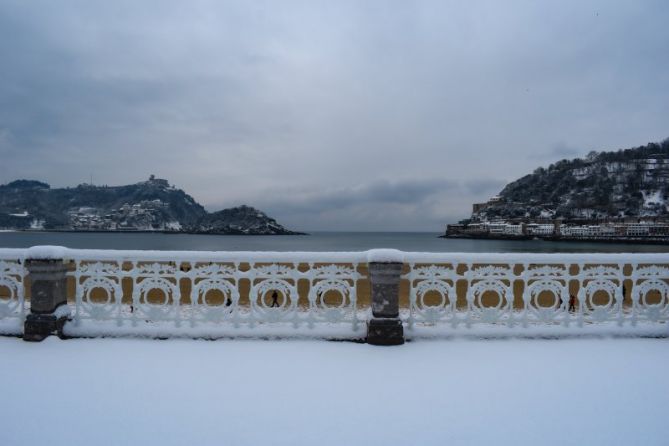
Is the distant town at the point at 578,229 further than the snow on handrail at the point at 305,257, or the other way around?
the distant town at the point at 578,229

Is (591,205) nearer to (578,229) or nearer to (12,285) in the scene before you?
(578,229)

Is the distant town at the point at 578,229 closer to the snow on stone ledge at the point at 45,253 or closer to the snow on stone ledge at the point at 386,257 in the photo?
the snow on stone ledge at the point at 386,257

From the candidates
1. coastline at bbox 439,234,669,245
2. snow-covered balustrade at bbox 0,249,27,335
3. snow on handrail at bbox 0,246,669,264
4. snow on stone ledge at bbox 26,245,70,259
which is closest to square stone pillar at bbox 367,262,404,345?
snow on handrail at bbox 0,246,669,264

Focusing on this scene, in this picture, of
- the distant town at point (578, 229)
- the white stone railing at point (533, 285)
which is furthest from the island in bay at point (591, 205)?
the white stone railing at point (533, 285)

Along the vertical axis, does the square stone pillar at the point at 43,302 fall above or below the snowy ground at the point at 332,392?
above

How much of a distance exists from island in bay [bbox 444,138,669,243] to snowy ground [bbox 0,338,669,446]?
5214 inches

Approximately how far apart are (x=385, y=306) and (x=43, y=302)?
4294mm

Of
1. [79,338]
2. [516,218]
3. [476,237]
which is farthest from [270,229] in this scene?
[79,338]

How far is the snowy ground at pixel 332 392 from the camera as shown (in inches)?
105

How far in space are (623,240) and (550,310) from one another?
5272 inches

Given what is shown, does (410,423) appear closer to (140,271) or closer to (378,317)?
(378,317)

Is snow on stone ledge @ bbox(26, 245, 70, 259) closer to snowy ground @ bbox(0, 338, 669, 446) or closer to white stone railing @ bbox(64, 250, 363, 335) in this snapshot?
white stone railing @ bbox(64, 250, 363, 335)

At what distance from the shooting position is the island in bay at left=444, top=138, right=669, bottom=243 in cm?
11450

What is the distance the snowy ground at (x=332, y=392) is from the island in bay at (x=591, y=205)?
13243 centimetres
